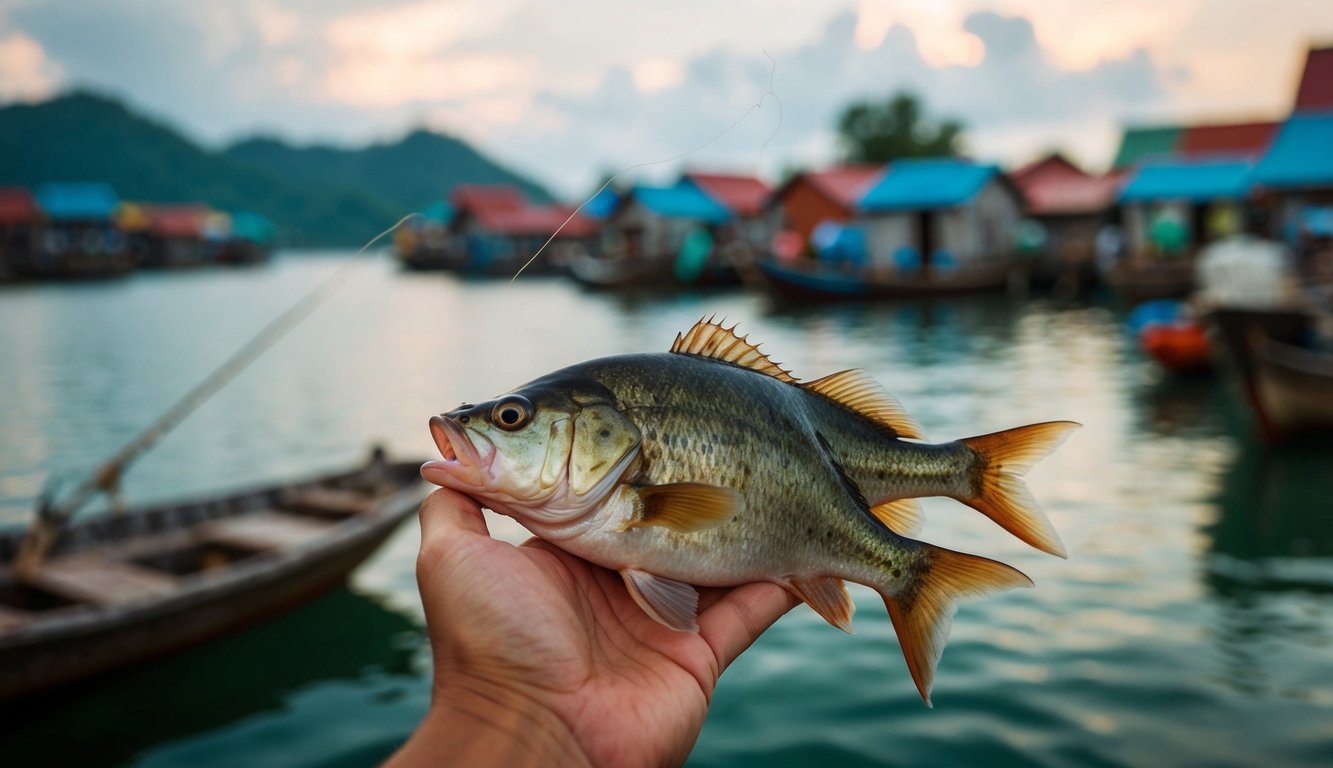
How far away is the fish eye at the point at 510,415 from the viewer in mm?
2131

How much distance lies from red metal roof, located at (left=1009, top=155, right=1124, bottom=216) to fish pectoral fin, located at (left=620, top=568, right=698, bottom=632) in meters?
51.5

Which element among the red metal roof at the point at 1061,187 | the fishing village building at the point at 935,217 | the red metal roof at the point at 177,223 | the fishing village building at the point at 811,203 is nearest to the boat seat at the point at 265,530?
the fishing village building at the point at 935,217

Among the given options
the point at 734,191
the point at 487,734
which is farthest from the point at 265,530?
the point at 734,191

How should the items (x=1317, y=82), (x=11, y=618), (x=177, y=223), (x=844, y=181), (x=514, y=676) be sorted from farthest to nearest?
(x=177, y=223) → (x=844, y=181) → (x=1317, y=82) → (x=11, y=618) → (x=514, y=676)

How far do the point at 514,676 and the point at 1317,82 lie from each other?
33.9 metres

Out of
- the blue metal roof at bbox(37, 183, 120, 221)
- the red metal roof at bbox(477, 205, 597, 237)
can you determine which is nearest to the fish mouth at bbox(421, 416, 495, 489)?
the red metal roof at bbox(477, 205, 597, 237)

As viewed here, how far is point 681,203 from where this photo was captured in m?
61.2

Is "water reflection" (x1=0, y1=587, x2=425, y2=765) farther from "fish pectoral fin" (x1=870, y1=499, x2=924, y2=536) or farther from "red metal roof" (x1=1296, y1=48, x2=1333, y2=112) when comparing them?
"red metal roof" (x1=1296, y1=48, x2=1333, y2=112)

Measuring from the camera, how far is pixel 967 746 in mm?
7512

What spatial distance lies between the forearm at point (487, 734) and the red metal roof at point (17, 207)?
10560 cm

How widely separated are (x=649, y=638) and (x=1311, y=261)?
26203 mm

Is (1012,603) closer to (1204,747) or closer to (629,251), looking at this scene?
(1204,747)

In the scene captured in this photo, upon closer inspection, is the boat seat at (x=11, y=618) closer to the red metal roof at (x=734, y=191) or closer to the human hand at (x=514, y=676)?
the human hand at (x=514, y=676)

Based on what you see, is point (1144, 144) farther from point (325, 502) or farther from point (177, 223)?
point (177, 223)
